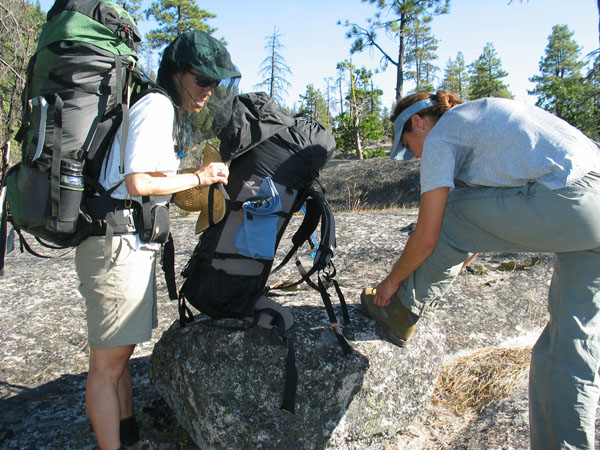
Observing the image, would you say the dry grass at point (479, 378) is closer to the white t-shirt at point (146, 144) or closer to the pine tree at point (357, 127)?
the white t-shirt at point (146, 144)

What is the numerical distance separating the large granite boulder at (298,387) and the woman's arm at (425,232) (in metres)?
0.54

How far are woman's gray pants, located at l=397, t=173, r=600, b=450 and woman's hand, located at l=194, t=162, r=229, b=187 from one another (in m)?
1.15

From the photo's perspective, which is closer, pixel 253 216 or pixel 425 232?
pixel 425 232

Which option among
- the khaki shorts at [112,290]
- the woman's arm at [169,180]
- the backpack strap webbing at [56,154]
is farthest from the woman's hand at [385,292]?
the backpack strap webbing at [56,154]

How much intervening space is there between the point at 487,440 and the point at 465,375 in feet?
1.97

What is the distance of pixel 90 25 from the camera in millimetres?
2008

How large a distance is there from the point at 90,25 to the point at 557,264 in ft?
8.22

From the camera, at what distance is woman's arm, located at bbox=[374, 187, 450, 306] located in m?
2.05

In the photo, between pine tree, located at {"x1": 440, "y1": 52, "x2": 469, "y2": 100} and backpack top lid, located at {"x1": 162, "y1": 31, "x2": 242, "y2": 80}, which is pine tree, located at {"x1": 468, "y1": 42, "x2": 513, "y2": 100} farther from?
backpack top lid, located at {"x1": 162, "y1": 31, "x2": 242, "y2": 80}

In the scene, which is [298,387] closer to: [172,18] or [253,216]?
[253,216]

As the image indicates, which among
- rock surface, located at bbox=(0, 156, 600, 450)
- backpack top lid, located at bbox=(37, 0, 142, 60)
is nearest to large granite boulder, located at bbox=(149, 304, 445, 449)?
rock surface, located at bbox=(0, 156, 600, 450)

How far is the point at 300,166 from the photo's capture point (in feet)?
8.43

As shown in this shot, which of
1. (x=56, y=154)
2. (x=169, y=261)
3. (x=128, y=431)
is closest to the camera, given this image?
(x=56, y=154)

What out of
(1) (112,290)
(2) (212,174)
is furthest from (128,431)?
(2) (212,174)
